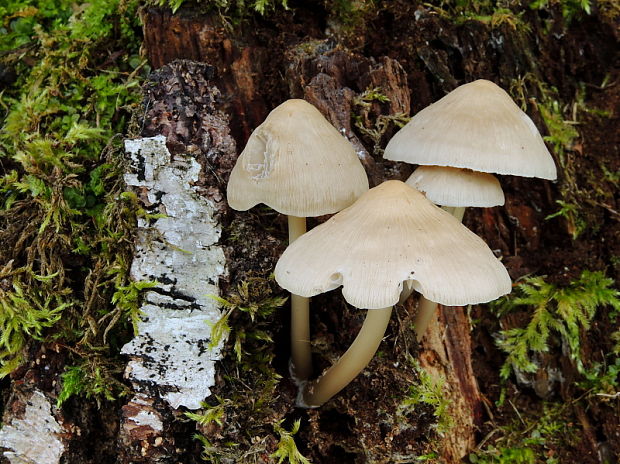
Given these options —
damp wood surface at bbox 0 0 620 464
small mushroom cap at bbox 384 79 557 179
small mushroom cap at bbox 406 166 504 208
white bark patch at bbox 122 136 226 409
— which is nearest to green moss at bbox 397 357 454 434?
damp wood surface at bbox 0 0 620 464

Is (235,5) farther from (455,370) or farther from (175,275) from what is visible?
(455,370)

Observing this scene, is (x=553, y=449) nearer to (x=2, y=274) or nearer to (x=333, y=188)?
(x=333, y=188)

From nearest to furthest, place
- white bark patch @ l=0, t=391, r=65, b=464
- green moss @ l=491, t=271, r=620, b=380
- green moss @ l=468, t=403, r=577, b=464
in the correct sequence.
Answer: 1. white bark patch @ l=0, t=391, r=65, b=464
2. green moss @ l=468, t=403, r=577, b=464
3. green moss @ l=491, t=271, r=620, b=380

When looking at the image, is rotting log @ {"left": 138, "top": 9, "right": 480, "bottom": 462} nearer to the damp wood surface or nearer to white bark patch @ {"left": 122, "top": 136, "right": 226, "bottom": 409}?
the damp wood surface

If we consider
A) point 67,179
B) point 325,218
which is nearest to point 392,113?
point 325,218

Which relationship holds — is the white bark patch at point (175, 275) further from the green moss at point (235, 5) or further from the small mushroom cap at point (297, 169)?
the green moss at point (235, 5)

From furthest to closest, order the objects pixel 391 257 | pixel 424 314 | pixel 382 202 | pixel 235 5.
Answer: pixel 235 5 → pixel 424 314 → pixel 382 202 → pixel 391 257
